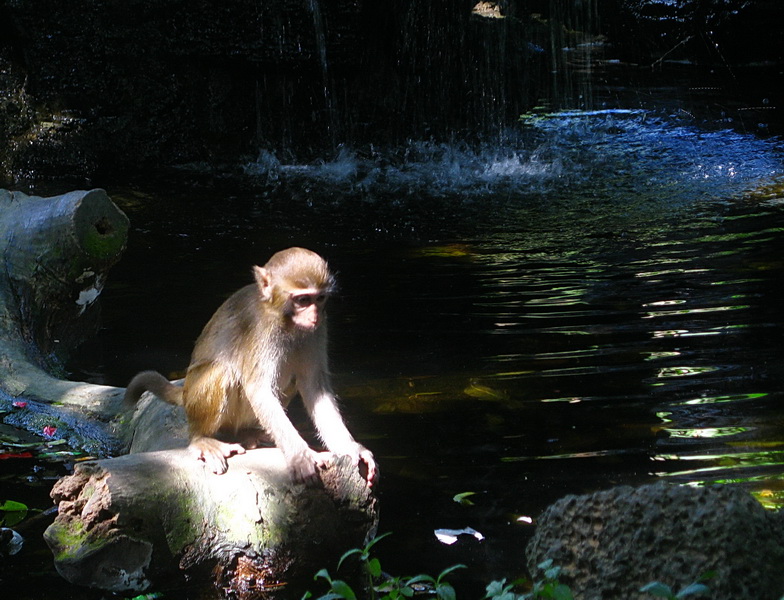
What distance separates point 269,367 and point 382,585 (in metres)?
1.31

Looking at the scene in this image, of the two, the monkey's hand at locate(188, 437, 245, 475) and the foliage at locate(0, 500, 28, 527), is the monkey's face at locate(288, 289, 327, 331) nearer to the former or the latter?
the monkey's hand at locate(188, 437, 245, 475)

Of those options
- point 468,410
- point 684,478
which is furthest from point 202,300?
point 684,478

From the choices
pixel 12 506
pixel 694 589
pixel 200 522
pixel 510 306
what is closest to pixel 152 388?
pixel 12 506

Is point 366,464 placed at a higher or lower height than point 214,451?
lower

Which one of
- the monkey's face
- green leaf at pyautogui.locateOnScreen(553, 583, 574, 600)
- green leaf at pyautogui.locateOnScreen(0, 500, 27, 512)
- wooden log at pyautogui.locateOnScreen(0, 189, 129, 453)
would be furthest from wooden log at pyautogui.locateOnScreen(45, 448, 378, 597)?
wooden log at pyautogui.locateOnScreen(0, 189, 129, 453)

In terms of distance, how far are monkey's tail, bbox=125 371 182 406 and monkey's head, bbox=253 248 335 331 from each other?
2.54 ft

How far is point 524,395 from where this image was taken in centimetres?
542

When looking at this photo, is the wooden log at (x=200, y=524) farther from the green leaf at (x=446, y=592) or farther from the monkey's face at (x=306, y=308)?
the green leaf at (x=446, y=592)

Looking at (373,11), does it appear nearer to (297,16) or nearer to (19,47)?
(297,16)

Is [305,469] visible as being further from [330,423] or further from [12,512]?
[12,512]

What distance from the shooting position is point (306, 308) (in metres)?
4.23

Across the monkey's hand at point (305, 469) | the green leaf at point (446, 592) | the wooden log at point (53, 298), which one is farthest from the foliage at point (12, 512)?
the green leaf at point (446, 592)

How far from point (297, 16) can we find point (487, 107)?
12.1 ft

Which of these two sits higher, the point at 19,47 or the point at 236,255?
the point at 19,47
